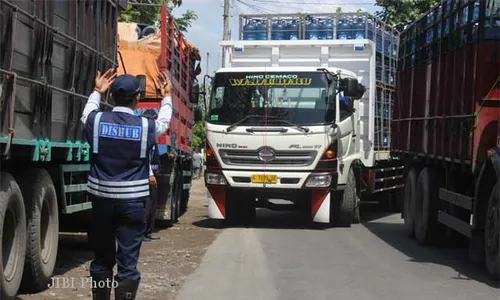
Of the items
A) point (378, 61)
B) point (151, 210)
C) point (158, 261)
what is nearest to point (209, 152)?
point (151, 210)

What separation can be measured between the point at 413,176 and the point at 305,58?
3637 millimetres

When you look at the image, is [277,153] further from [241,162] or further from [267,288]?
[267,288]

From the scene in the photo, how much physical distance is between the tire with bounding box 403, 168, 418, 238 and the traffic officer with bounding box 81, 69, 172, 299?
279 inches

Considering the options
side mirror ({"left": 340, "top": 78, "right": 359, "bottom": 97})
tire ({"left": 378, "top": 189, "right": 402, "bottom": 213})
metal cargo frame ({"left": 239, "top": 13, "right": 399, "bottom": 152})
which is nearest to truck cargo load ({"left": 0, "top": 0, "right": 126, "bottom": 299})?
side mirror ({"left": 340, "top": 78, "right": 359, "bottom": 97})

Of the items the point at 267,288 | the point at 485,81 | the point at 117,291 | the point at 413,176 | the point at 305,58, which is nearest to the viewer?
the point at 117,291

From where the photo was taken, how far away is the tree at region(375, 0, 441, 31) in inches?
781

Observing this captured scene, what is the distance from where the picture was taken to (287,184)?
1152cm

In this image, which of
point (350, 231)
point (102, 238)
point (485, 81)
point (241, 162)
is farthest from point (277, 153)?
point (102, 238)

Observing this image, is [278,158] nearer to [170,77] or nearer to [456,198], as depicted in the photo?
[170,77]

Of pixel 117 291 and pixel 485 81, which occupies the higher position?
pixel 485 81

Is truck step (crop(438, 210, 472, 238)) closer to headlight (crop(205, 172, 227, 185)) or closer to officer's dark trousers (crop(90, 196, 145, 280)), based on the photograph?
headlight (crop(205, 172, 227, 185))

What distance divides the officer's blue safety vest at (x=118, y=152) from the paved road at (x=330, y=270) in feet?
6.66

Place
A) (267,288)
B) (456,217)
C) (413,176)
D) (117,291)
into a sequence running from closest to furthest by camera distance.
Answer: (117,291) → (267,288) → (456,217) → (413,176)

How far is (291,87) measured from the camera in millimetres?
11797
